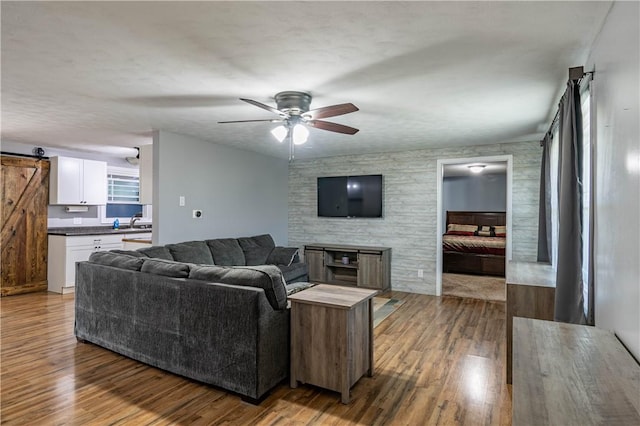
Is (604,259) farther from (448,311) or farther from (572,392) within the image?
(448,311)

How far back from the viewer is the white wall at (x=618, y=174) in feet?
4.53

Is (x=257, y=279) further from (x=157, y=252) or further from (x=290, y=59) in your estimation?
(x=157, y=252)

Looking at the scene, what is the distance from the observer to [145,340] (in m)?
2.90

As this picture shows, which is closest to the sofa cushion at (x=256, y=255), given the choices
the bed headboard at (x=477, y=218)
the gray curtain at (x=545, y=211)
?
the gray curtain at (x=545, y=211)

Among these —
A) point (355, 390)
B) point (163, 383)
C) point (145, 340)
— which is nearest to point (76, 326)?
point (145, 340)

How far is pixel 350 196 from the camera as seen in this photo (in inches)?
242

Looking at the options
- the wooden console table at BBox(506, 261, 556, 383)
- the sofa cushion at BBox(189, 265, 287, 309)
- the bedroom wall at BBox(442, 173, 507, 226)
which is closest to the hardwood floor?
the wooden console table at BBox(506, 261, 556, 383)

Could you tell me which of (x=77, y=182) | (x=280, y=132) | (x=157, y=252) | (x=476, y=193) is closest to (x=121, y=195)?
(x=77, y=182)

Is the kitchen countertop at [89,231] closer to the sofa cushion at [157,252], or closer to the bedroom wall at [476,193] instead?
the sofa cushion at [157,252]

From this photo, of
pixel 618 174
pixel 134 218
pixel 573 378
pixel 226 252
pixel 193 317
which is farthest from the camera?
pixel 134 218

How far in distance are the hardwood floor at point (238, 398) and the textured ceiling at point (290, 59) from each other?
227 centimetres

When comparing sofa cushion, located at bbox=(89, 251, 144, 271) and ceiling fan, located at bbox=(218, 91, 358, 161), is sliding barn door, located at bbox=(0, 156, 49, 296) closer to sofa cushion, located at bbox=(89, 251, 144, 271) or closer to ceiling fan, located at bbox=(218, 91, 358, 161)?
sofa cushion, located at bbox=(89, 251, 144, 271)

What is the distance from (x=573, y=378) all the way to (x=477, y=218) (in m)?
8.27

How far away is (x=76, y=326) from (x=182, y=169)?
2112 millimetres
